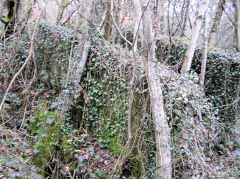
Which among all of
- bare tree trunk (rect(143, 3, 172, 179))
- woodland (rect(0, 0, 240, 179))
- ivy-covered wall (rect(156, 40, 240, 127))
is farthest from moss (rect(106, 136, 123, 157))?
ivy-covered wall (rect(156, 40, 240, 127))

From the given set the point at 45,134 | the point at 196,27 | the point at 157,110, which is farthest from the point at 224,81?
the point at 45,134

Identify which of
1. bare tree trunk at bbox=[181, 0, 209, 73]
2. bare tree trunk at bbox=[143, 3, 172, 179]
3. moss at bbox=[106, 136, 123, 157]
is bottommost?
moss at bbox=[106, 136, 123, 157]

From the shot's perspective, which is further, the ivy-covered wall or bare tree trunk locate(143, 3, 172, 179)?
the ivy-covered wall

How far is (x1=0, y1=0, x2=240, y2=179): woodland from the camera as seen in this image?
11.6 feet

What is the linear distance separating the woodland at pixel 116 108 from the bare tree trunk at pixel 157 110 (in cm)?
2

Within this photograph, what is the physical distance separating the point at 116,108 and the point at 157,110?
1.34 meters

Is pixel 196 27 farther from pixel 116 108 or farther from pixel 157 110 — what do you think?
pixel 116 108

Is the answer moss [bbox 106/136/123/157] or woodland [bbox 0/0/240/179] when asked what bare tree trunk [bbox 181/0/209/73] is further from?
moss [bbox 106/136/123/157]

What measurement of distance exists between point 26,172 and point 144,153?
229cm

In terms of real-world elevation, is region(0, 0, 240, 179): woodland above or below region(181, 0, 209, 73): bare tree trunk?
below

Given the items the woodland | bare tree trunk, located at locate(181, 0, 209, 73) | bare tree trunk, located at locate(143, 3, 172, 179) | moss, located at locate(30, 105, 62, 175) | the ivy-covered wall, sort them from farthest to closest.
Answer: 1. the ivy-covered wall
2. bare tree trunk, located at locate(181, 0, 209, 73)
3. moss, located at locate(30, 105, 62, 175)
4. the woodland
5. bare tree trunk, located at locate(143, 3, 172, 179)

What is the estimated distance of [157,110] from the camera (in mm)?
3500

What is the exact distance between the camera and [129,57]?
15.8 feet

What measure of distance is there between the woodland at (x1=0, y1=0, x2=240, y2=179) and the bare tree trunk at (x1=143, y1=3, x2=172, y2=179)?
18 mm
